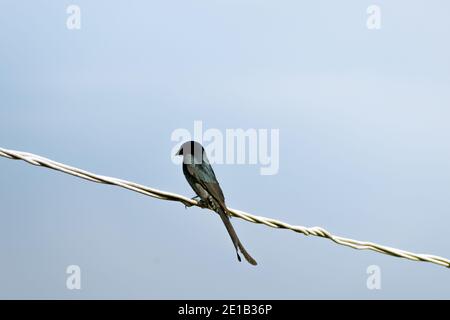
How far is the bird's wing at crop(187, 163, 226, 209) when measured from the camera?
616cm

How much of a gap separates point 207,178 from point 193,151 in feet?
1.34

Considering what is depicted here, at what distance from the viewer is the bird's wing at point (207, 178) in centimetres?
616

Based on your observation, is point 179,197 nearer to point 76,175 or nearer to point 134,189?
point 134,189

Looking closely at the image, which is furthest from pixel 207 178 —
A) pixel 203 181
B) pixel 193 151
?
pixel 193 151

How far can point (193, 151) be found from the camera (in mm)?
6797

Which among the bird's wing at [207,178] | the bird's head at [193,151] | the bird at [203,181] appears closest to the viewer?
the bird at [203,181]

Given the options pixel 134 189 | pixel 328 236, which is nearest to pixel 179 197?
pixel 134 189

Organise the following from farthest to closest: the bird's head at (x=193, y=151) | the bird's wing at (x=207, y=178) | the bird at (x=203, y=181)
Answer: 1. the bird's head at (x=193, y=151)
2. the bird's wing at (x=207, y=178)
3. the bird at (x=203, y=181)

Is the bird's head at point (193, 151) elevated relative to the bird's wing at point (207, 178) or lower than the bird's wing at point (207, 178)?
elevated

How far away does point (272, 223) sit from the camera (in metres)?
4.43

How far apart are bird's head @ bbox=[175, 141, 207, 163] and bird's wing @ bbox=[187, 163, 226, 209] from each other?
8cm

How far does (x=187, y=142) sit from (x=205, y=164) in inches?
15.4

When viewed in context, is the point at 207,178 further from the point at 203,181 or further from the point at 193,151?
the point at 193,151

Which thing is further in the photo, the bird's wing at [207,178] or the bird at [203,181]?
the bird's wing at [207,178]
